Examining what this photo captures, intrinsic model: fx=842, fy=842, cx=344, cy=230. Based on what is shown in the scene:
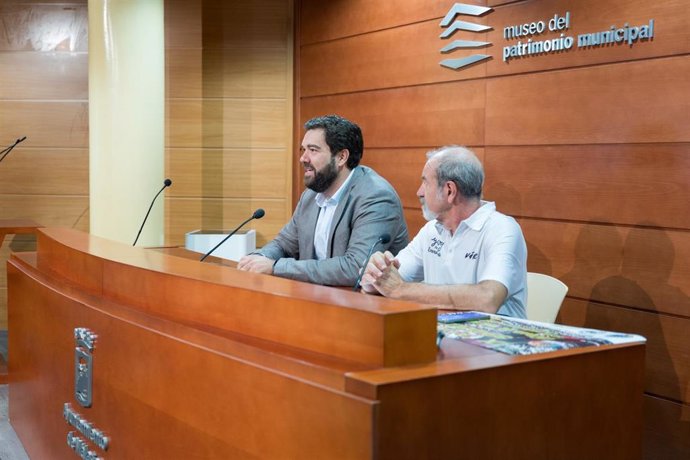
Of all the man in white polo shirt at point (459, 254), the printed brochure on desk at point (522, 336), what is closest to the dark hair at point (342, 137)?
the man in white polo shirt at point (459, 254)

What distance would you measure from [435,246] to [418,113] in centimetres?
201

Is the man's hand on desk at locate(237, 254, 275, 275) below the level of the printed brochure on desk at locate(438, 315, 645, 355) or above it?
above

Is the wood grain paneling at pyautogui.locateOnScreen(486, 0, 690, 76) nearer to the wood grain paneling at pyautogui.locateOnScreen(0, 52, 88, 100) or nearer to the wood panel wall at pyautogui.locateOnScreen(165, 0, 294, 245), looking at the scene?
the wood panel wall at pyautogui.locateOnScreen(165, 0, 294, 245)

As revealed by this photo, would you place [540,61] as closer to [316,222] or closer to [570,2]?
[570,2]

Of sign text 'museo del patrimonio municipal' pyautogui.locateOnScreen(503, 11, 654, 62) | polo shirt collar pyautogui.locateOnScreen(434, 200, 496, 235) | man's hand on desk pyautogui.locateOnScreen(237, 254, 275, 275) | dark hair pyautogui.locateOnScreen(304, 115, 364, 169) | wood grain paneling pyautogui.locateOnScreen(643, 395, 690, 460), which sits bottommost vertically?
wood grain paneling pyautogui.locateOnScreen(643, 395, 690, 460)

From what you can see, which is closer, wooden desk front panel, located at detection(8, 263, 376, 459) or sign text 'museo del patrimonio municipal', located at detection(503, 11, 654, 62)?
wooden desk front panel, located at detection(8, 263, 376, 459)

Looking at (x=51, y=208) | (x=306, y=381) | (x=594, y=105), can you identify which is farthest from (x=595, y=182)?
(x=51, y=208)

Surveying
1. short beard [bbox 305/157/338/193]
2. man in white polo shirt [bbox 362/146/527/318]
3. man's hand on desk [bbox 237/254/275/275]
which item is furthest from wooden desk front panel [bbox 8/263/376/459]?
short beard [bbox 305/157/338/193]

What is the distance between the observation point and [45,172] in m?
6.84

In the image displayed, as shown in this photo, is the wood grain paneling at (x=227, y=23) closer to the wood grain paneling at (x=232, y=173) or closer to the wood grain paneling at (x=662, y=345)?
the wood grain paneling at (x=232, y=173)

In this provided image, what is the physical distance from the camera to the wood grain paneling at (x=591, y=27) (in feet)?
11.9

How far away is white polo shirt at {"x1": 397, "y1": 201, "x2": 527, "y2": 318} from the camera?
2.98m

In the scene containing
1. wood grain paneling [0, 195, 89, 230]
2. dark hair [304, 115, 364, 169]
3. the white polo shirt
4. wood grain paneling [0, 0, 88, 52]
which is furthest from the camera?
wood grain paneling [0, 195, 89, 230]

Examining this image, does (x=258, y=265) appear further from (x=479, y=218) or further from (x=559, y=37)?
(x=559, y=37)
